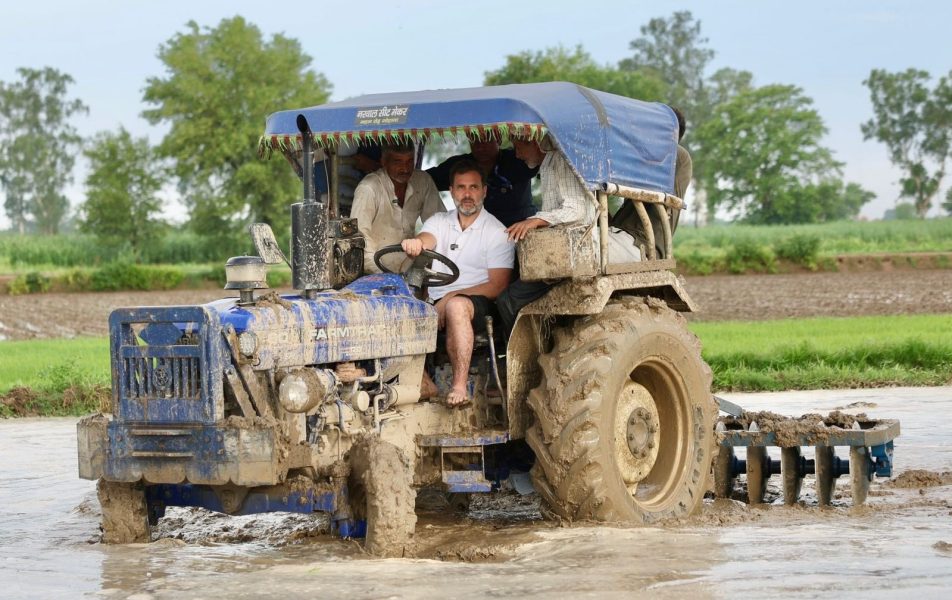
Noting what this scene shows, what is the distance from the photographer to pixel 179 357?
263 inches

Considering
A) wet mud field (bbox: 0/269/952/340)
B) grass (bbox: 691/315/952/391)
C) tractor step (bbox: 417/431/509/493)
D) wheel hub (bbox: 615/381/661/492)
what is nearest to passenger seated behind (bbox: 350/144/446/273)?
tractor step (bbox: 417/431/509/493)

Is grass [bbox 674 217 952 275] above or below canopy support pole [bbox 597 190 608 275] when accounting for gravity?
above

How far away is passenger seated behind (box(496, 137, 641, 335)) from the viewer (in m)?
7.57

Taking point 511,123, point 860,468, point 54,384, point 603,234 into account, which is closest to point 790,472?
point 860,468

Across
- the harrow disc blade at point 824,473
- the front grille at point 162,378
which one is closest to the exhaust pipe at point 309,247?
the front grille at point 162,378

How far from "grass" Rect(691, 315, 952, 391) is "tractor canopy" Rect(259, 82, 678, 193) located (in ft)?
24.0

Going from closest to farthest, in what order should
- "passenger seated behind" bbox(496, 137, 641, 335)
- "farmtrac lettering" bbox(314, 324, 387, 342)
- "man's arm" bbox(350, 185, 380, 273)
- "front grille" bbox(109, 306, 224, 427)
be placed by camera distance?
"front grille" bbox(109, 306, 224, 427)
"farmtrac lettering" bbox(314, 324, 387, 342)
"passenger seated behind" bbox(496, 137, 641, 335)
"man's arm" bbox(350, 185, 380, 273)

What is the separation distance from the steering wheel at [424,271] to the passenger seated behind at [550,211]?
318 mm

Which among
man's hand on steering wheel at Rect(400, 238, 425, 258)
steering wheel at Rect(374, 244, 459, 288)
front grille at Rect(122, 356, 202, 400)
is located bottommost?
front grille at Rect(122, 356, 202, 400)

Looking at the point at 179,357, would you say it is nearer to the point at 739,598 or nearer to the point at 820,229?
the point at 739,598

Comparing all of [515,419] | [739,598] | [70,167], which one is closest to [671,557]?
[739,598]

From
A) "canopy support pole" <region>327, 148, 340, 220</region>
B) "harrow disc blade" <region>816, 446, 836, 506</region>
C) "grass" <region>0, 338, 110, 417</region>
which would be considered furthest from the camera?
"grass" <region>0, 338, 110, 417</region>

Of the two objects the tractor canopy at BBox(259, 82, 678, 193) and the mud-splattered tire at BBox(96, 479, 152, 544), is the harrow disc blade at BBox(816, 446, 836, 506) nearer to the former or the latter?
the tractor canopy at BBox(259, 82, 678, 193)

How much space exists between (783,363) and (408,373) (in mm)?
9431
